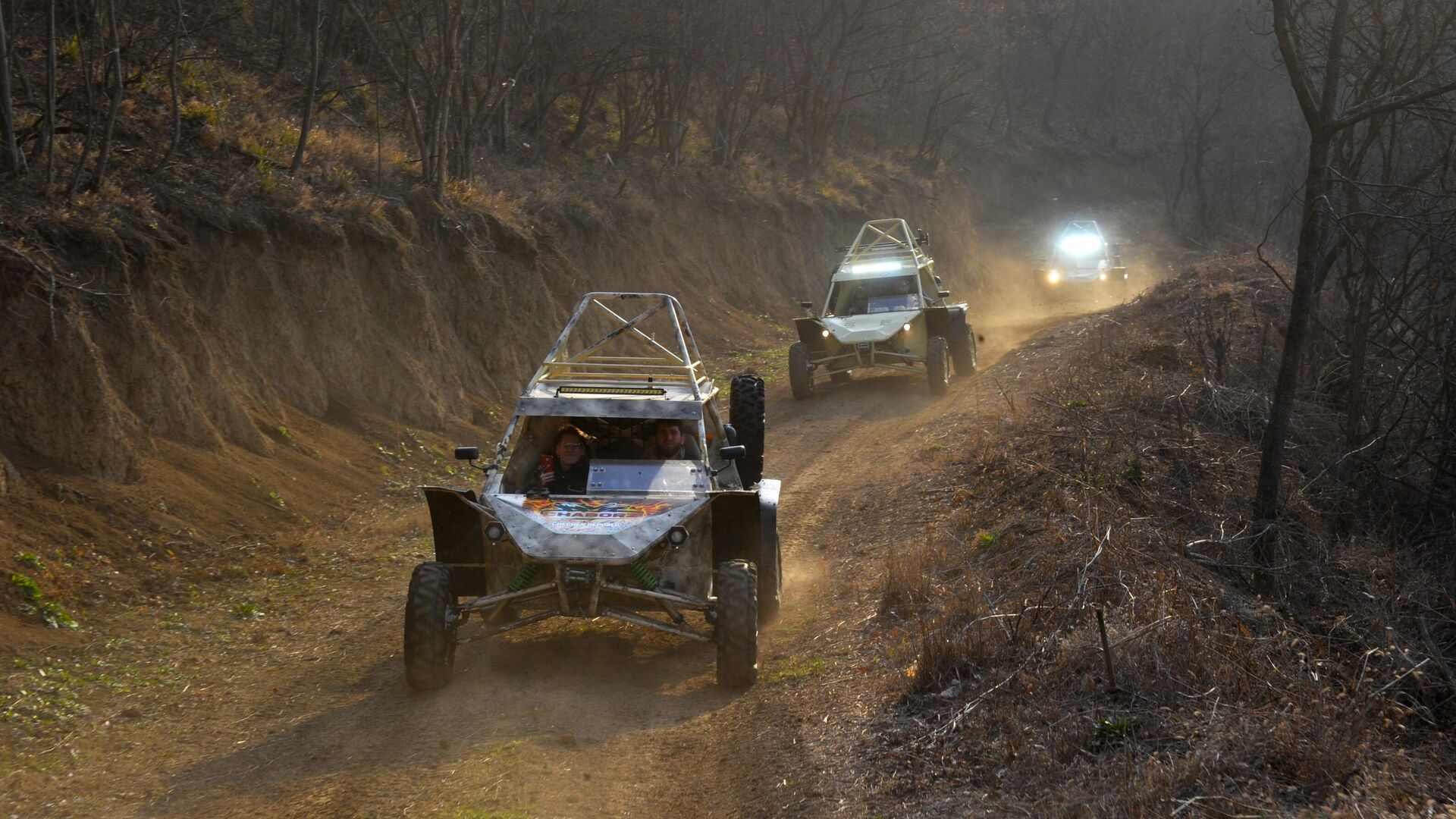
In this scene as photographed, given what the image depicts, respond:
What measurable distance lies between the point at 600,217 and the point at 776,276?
8.24 metres

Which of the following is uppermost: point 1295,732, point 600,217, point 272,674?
point 600,217

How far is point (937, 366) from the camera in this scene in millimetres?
17016

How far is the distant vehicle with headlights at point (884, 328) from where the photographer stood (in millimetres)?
17172

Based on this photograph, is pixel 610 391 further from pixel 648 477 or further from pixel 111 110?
pixel 111 110

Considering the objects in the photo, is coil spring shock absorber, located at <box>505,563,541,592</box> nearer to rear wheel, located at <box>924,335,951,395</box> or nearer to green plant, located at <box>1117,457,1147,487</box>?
green plant, located at <box>1117,457,1147,487</box>

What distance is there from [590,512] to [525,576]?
56 centimetres

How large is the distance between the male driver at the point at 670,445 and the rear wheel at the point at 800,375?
8912 millimetres

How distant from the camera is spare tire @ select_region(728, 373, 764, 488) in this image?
428 inches

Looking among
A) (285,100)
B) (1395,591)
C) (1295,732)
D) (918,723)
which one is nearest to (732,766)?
(918,723)

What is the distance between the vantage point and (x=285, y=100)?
18.2 meters

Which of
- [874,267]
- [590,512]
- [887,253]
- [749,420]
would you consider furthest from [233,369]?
[887,253]

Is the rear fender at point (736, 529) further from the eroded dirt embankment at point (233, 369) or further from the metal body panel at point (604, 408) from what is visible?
Answer: the eroded dirt embankment at point (233, 369)

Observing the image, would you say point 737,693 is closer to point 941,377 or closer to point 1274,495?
point 1274,495

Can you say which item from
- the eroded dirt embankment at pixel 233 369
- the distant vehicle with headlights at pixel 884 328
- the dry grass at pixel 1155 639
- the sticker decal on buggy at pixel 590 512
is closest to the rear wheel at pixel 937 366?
the distant vehicle with headlights at pixel 884 328
